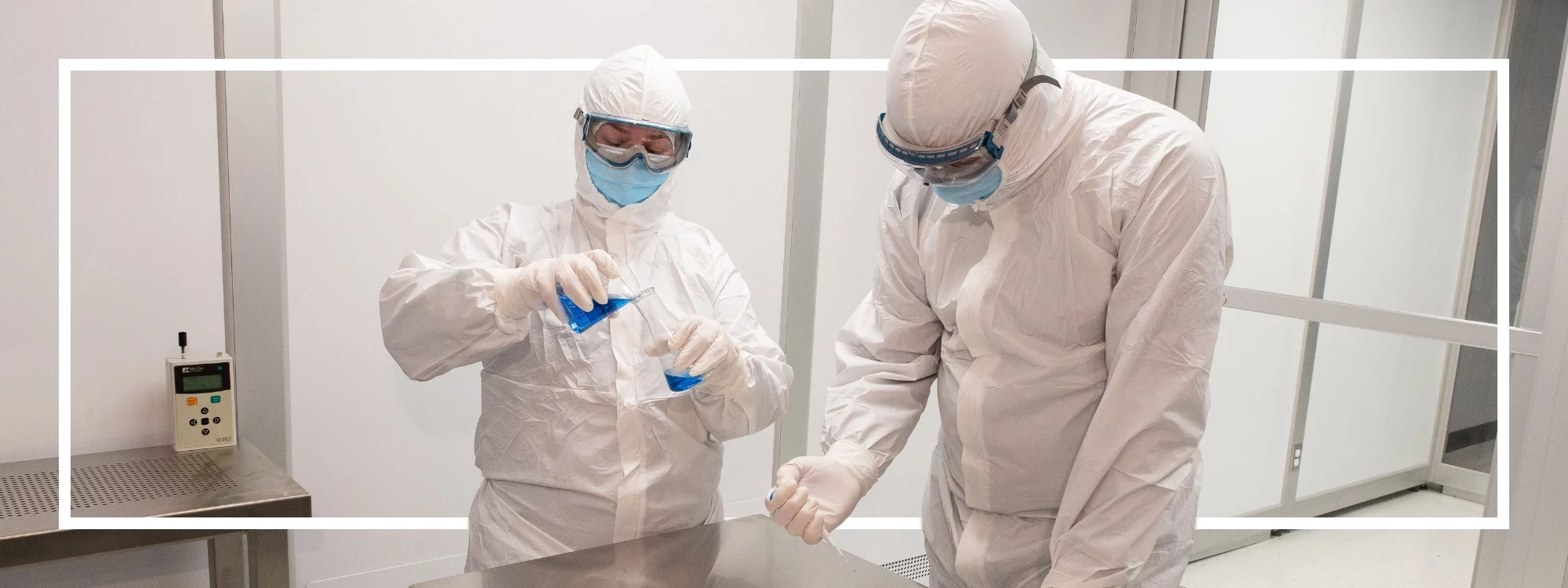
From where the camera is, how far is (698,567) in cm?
123

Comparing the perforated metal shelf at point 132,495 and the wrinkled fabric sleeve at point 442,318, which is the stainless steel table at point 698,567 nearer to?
the wrinkled fabric sleeve at point 442,318

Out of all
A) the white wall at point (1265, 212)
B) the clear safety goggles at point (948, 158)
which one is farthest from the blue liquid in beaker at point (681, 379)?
the white wall at point (1265, 212)

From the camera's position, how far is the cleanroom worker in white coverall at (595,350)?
4.75 ft

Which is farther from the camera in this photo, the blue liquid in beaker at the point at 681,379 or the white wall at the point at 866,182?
the white wall at the point at 866,182

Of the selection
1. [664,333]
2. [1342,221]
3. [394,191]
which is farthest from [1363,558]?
[394,191]

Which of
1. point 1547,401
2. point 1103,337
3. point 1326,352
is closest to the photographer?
point 1103,337

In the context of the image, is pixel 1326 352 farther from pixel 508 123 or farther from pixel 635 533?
pixel 508 123

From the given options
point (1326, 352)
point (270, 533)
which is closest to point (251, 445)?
point (270, 533)

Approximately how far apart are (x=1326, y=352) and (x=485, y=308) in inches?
83.2

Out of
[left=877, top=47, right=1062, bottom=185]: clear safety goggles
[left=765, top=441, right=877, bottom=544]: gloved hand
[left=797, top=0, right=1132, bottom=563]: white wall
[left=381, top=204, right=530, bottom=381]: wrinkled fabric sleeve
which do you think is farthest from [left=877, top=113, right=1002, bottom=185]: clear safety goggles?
[left=797, top=0, right=1132, bottom=563]: white wall

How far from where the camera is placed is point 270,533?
1.61 metres

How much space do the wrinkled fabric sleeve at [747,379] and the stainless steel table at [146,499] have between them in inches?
25.9

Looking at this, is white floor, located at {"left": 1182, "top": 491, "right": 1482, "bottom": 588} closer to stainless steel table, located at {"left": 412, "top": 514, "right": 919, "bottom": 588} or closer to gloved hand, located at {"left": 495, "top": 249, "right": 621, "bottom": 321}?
stainless steel table, located at {"left": 412, "top": 514, "right": 919, "bottom": 588}

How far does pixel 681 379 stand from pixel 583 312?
17cm
